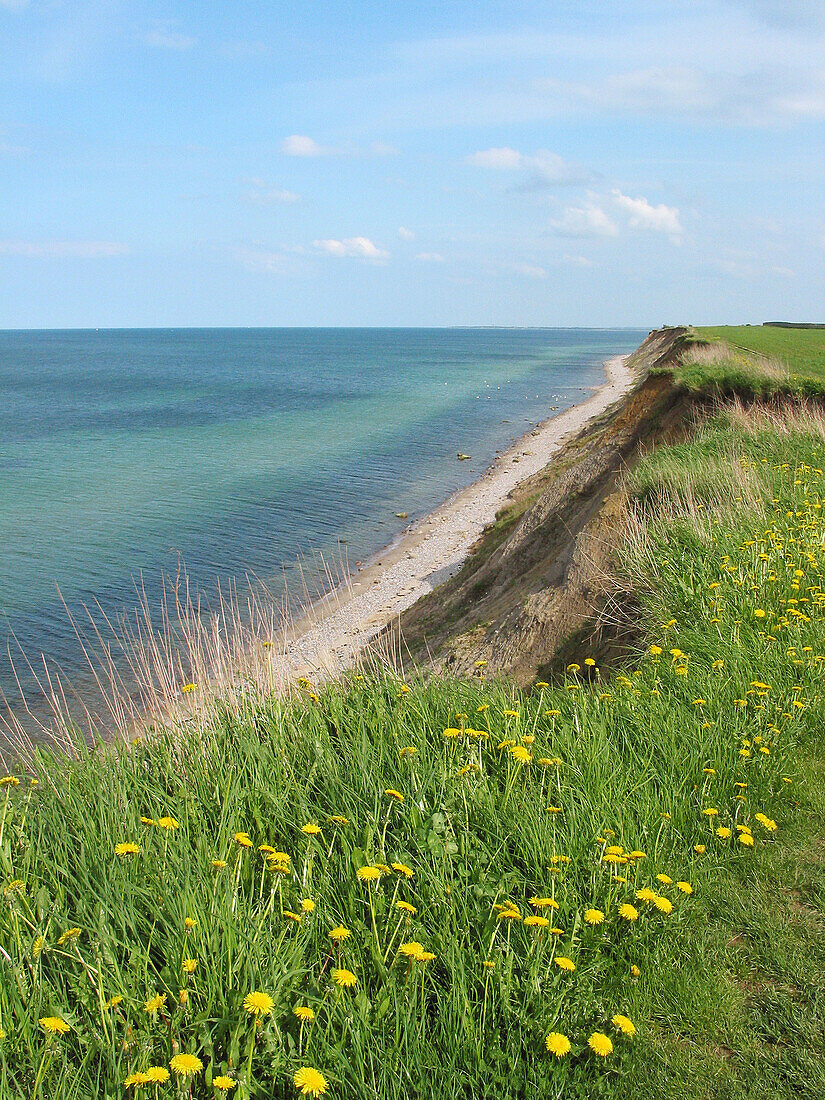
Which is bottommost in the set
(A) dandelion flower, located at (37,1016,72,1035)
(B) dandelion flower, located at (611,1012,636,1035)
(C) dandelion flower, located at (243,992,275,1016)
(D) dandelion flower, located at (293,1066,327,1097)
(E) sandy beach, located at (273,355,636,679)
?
(E) sandy beach, located at (273,355,636,679)

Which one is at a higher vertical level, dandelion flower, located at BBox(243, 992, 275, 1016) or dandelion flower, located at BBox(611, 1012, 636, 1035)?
dandelion flower, located at BBox(243, 992, 275, 1016)

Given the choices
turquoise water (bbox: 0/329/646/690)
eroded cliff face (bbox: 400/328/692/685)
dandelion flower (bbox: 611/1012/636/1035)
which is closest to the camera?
dandelion flower (bbox: 611/1012/636/1035)

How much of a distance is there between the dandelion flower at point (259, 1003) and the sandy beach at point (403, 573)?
4.19 meters

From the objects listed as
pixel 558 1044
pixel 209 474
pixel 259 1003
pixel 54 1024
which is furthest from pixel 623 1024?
pixel 209 474

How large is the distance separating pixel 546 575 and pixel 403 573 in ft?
40.2

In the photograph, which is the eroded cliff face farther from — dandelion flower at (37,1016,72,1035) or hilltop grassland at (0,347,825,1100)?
dandelion flower at (37,1016,72,1035)

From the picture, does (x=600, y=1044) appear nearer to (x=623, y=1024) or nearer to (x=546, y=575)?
(x=623, y=1024)

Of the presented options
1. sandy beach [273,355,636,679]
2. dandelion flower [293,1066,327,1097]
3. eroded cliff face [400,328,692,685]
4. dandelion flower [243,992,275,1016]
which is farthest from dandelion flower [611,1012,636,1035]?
eroded cliff face [400,328,692,685]

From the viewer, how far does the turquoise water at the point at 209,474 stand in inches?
998

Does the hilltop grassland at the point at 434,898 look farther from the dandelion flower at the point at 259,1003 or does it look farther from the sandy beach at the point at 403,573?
the sandy beach at the point at 403,573

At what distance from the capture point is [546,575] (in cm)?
1356

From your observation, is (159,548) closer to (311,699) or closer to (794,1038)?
(311,699)

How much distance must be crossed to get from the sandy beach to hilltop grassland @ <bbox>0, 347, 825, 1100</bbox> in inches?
93.1

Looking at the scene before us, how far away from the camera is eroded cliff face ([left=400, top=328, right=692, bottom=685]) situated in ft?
38.2
